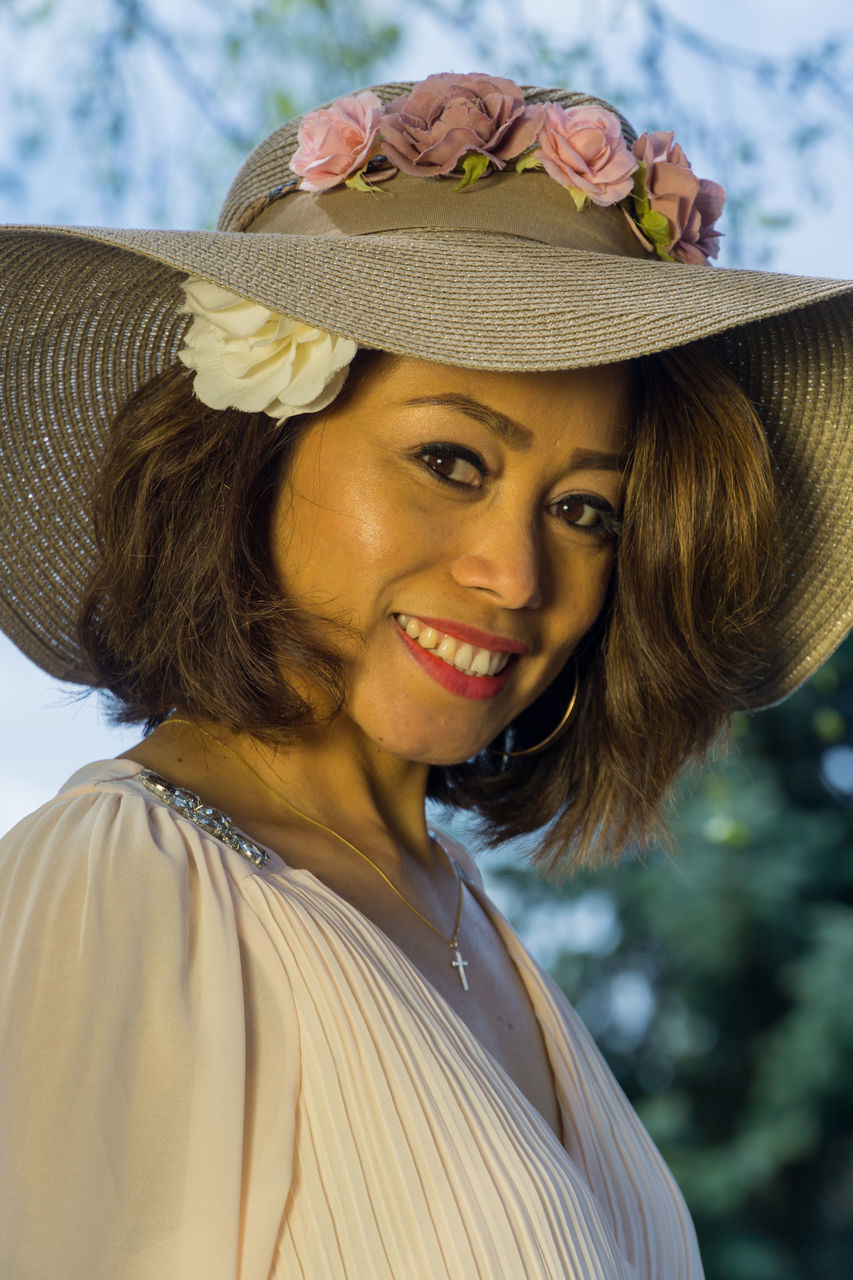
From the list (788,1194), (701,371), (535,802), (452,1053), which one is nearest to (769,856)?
(788,1194)

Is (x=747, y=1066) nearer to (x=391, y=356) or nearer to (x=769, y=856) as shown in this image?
(x=769, y=856)

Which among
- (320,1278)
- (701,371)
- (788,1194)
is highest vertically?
(701,371)

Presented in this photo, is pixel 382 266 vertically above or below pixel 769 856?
above

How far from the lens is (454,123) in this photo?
1.45 m

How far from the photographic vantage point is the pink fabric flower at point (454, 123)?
145cm

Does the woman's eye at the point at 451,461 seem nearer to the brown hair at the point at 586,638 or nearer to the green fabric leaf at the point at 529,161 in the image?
the brown hair at the point at 586,638

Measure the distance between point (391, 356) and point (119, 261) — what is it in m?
0.34

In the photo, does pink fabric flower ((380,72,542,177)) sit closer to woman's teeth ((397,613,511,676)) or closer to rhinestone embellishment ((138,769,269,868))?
woman's teeth ((397,613,511,676))

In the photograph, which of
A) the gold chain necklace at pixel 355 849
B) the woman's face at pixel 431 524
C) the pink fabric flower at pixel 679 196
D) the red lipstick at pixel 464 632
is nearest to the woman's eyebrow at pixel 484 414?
the woman's face at pixel 431 524

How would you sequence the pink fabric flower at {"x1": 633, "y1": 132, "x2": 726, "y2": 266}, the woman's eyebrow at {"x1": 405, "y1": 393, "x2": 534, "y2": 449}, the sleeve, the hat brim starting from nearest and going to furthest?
the sleeve → the hat brim → the woman's eyebrow at {"x1": 405, "y1": 393, "x2": 534, "y2": 449} → the pink fabric flower at {"x1": 633, "y1": 132, "x2": 726, "y2": 266}

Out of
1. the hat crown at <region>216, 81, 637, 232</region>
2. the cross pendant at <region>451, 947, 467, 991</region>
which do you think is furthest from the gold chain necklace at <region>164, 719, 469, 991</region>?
the hat crown at <region>216, 81, 637, 232</region>

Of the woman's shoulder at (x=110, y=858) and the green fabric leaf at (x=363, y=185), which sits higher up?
the green fabric leaf at (x=363, y=185)

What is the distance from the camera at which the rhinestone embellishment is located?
130 cm

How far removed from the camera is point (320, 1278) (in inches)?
43.6
